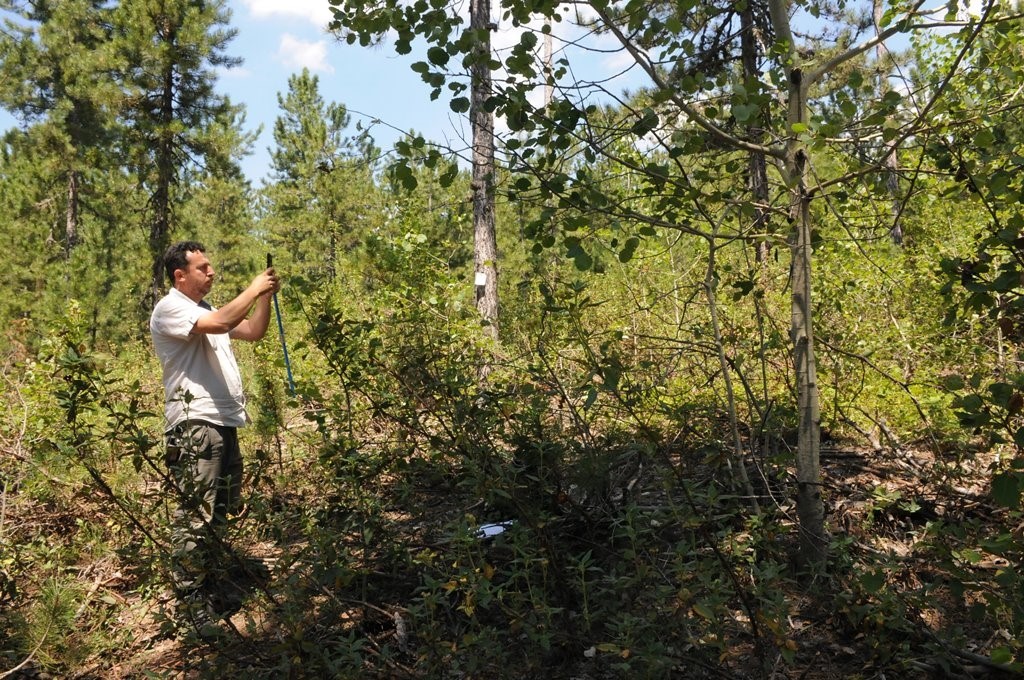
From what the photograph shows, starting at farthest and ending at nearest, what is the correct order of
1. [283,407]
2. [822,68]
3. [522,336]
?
[283,407] → [522,336] → [822,68]

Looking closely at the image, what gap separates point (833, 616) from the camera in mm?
2668

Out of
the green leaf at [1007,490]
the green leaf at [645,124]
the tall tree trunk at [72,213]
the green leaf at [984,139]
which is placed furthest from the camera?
the tall tree trunk at [72,213]

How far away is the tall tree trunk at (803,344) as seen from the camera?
2744mm

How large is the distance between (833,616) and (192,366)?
116 inches

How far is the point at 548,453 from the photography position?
2.90m

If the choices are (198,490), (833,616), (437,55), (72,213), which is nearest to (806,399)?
(833,616)

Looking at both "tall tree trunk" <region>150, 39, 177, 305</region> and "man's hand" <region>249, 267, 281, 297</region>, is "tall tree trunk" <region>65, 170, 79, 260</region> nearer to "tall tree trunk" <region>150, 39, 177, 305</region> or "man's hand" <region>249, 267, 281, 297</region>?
"tall tree trunk" <region>150, 39, 177, 305</region>

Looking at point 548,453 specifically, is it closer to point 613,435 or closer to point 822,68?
point 613,435

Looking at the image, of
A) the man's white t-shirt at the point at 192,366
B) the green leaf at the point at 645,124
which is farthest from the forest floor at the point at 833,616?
the green leaf at the point at 645,124

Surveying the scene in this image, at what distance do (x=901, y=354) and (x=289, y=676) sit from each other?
4.04 metres

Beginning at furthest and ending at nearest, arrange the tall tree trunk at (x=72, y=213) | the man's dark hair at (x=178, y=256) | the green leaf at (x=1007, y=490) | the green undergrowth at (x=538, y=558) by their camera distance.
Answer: the tall tree trunk at (x=72, y=213), the man's dark hair at (x=178, y=256), the green undergrowth at (x=538, y=558), the green leaf at (x=1007, y=490)

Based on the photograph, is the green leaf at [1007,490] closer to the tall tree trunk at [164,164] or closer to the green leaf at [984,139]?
the green leaf at [984,139]

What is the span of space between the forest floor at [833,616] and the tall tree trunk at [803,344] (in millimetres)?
176

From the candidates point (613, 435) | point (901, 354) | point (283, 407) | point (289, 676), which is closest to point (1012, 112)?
point (613, 435)
